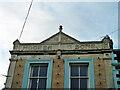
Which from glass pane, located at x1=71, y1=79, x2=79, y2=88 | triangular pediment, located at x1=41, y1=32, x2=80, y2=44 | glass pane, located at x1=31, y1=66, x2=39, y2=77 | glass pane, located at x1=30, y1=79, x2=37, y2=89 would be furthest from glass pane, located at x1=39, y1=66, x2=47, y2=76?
triangular pediment, located at x1=41, y1=32, x2=80, y2=44

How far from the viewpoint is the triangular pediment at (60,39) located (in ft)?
44.2

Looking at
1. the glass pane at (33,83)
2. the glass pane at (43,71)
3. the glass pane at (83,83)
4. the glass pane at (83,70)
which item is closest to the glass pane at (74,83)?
the glass pane at (83,83)

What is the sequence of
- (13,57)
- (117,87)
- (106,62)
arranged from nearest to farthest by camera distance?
(117,87) → (106,62) → (13,57)

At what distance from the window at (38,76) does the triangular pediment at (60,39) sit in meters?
1.81

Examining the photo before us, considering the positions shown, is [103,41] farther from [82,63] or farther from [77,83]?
[77,83]

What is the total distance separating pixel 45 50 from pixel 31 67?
1367 mm

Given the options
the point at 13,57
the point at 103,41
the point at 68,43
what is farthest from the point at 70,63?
the point at 13,57

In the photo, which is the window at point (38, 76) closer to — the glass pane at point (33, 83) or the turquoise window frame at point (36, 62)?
the glass pane at point (33, 83)

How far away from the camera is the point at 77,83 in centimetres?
1159

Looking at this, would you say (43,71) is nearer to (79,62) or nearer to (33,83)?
(33,83)

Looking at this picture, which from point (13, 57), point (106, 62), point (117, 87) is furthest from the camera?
point (13, 57)

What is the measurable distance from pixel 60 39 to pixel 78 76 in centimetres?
291

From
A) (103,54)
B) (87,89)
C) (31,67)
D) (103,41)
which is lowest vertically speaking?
(87,89)

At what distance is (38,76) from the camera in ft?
39.5
